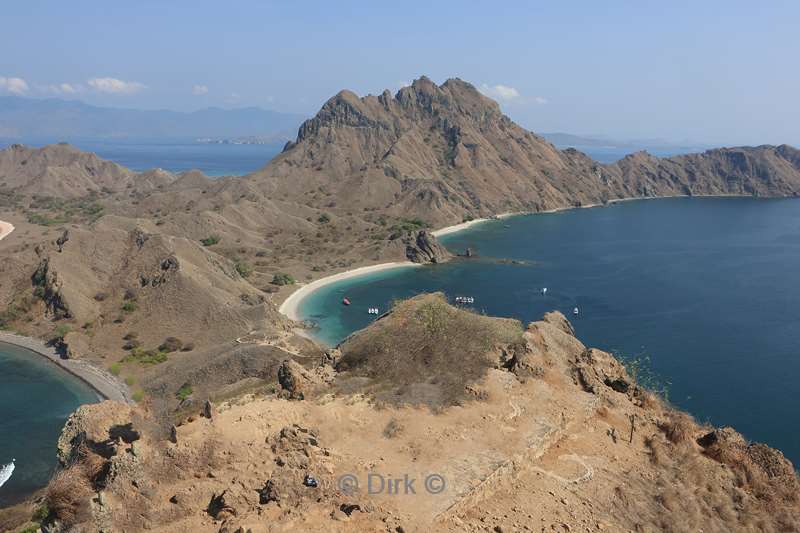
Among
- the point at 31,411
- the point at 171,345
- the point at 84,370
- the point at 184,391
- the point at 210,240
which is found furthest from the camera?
the point at 210,240

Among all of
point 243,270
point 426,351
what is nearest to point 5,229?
point 243,270

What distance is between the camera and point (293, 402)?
2881 centimetres

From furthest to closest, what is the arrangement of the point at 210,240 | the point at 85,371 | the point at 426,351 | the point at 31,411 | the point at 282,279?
1. the point at 210,240
2. the point at 282,279
3. the point at 85,371
4. the point at 31,411
5. the point at 426,351

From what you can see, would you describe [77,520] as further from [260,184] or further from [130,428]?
[260,184]

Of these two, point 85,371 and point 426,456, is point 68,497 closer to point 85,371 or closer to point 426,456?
point 426,456

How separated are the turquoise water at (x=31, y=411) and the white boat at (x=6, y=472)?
364 mm

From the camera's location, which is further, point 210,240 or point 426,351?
point 210,240

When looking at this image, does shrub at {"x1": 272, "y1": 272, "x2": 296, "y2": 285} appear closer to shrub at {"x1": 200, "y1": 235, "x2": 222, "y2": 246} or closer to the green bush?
the green bush

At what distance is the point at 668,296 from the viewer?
99.9 metres

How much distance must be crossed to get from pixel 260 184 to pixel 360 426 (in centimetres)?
17098

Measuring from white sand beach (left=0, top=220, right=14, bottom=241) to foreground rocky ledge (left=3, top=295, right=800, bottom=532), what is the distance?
428ft

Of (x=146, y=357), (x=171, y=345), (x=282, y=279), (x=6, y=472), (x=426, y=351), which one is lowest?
(x=6, y=472)

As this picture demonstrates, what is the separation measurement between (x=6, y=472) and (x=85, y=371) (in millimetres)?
19303

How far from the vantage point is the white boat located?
150 feet
